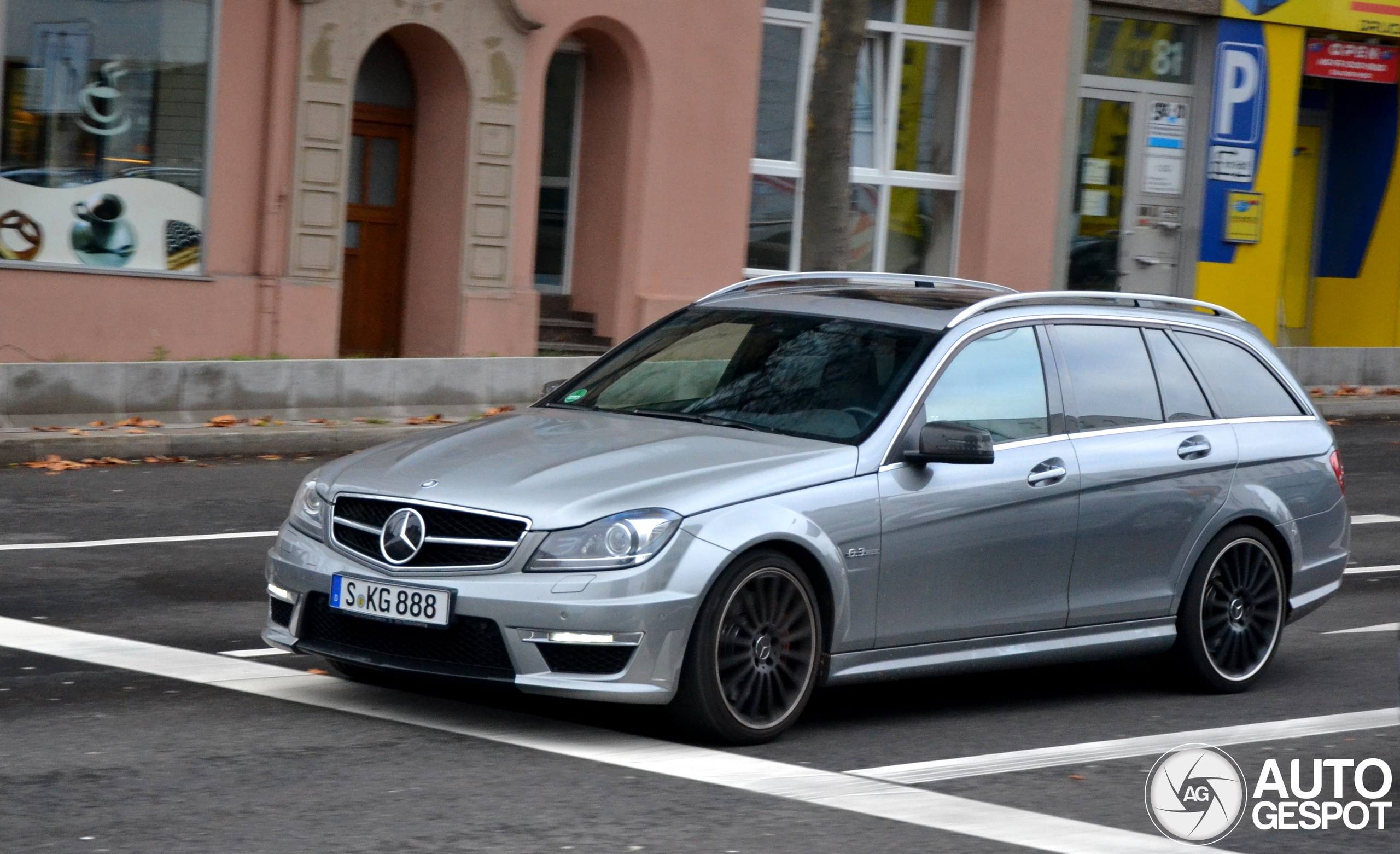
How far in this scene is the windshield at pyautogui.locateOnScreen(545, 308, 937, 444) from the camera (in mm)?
7066

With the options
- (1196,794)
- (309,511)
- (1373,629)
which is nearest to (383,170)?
(1373,629)

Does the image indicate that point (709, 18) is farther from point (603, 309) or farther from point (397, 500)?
point (397, 500)

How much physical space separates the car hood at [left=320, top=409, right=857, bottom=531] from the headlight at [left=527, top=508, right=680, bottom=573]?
4 cm

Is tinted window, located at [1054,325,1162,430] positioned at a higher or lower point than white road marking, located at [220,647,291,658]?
higher

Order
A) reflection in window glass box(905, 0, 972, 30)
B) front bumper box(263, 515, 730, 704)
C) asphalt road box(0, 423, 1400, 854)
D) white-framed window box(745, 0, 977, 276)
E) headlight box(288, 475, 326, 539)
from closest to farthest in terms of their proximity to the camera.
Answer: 1. asphalt road box(0, 423, 1400, 854)
2. front bumper box(263, 515, 730, 704)
3. headlight box(288, 475, 326, 539)
4. white-framed window box(745, 0, 977, 276)
5. reflection in window glass box(905, 0, 972, 30)

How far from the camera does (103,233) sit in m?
17.1

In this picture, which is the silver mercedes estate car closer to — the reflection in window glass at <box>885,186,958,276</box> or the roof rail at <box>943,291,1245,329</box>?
the roof rail at <box>943,291,1245,329</box>

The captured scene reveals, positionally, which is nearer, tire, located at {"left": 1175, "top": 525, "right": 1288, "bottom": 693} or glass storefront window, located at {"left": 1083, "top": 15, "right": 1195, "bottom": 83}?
tire, located at {"left": 1175, "top": 525, "right": 1288, "bottom": 693}

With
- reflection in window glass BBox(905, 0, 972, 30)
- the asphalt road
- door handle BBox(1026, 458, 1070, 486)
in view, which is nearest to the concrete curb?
the asphalt road

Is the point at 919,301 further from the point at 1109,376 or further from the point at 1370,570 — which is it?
the point at 1370,570

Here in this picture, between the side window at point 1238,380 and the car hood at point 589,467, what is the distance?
225 centimetres

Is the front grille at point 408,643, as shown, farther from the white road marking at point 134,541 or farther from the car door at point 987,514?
the white road marking at point 134,541

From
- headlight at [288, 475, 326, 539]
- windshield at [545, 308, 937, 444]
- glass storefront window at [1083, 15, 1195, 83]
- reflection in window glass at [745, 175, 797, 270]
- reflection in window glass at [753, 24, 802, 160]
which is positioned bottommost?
headlight at [288, 475, 326, 539]

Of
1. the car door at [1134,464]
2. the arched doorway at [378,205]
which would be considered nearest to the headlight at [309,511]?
the car door at [1134,464]
